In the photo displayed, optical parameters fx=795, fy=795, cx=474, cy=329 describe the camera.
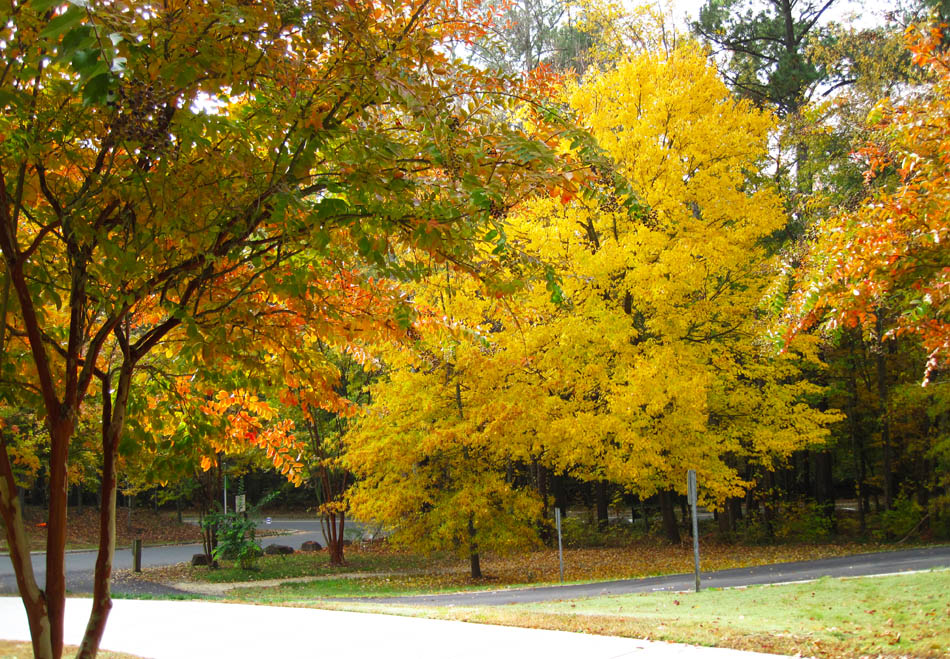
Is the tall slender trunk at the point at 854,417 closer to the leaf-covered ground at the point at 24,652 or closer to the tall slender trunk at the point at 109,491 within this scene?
the leaf-covered ground at the point at 24,652

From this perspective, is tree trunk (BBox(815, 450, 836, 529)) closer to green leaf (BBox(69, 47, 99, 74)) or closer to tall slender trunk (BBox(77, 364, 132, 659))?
tall slender trunk (BBox(77, 364, 132, 659))

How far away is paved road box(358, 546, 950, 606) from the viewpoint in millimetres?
13234

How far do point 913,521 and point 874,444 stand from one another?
4.36m

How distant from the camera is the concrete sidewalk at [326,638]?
680 cm

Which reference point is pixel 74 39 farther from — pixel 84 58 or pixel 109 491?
pixel 109 491

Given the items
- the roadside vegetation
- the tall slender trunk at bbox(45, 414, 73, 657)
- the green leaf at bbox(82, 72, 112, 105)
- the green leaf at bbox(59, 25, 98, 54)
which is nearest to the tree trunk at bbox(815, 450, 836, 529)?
the roadside vegetation

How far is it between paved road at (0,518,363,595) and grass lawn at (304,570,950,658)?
8.66 m

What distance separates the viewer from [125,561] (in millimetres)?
25172

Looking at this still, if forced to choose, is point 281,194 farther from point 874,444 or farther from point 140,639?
point 874,444

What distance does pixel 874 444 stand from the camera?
2605 centimetres

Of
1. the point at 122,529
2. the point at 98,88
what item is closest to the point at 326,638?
the point at 98,88

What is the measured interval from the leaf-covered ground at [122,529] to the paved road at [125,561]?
105 inches

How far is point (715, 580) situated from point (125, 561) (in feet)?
62.5

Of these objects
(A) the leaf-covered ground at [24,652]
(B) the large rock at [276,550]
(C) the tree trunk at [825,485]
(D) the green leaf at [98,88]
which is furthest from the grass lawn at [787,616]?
(C) the tree trunk at [825,485]
